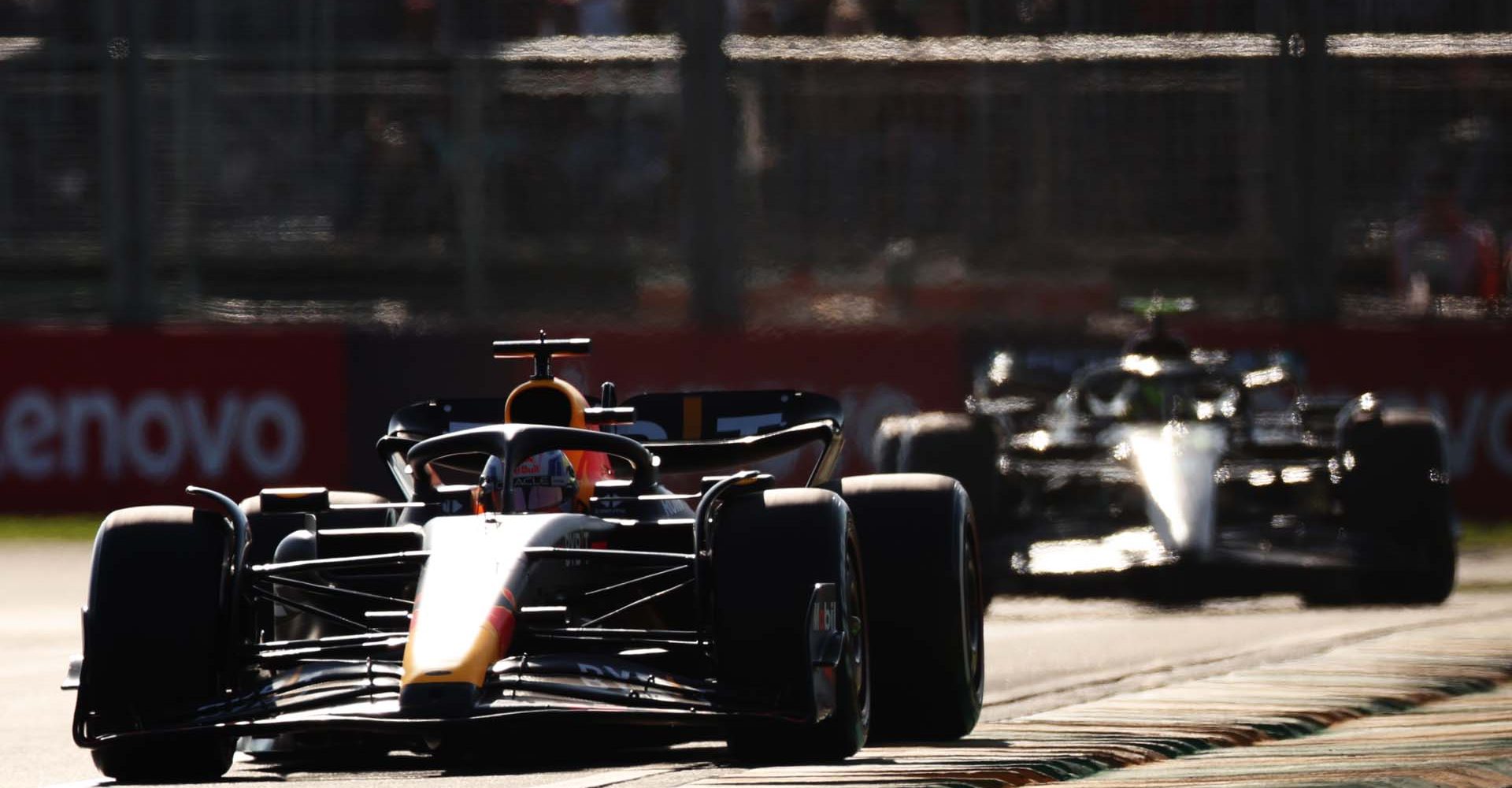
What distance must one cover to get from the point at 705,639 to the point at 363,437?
33.1 ft

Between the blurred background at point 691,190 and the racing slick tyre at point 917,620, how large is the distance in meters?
9.19

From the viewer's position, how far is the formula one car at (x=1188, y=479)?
35.6 feet

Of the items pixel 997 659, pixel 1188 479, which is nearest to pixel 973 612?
pixel 997 659

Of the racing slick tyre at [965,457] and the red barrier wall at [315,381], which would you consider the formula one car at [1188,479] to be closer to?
the racing slick tyre at [965,457]

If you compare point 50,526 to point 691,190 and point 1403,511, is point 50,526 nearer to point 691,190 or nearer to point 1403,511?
point 691,190

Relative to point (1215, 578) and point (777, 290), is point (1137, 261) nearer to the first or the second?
point (777, 290)

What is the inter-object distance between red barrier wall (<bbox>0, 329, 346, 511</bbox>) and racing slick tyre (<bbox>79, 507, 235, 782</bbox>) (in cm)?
985

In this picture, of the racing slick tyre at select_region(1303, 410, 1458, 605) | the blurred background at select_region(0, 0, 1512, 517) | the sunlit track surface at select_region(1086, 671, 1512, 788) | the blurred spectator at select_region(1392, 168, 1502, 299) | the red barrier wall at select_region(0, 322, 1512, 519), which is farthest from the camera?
the blurred spectator at select_region(1392, 168, 1502, 299)

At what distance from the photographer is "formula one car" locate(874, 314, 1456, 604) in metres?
10.9

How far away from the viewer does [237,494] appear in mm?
15711

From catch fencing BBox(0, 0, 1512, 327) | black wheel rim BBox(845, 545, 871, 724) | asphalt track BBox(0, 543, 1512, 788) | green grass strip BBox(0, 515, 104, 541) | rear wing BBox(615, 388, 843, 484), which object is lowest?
green grass strip BBox(0, 515, 104, 541)

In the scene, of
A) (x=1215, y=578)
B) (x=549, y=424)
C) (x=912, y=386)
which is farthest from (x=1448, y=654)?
(x=912, y=386)

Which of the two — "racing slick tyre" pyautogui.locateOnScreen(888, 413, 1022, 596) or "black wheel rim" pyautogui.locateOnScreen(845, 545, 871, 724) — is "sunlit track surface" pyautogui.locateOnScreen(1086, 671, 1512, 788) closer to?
"black wheel rim" pyautogui.locateOnScreen(845, 545, 871, 724)

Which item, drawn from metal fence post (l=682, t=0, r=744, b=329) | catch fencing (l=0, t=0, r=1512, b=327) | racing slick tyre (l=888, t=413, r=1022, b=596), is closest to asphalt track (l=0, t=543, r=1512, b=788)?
racing slick tyre (l=888, t=413, r=1022, b=596)
